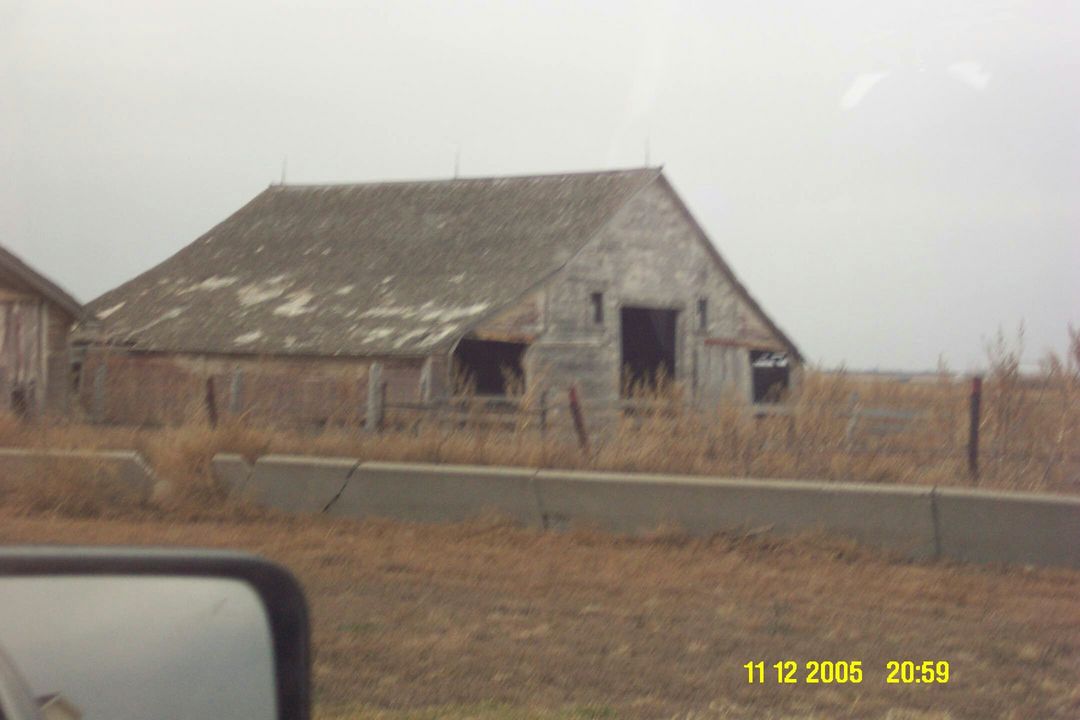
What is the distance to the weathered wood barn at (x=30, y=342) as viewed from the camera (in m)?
21.1

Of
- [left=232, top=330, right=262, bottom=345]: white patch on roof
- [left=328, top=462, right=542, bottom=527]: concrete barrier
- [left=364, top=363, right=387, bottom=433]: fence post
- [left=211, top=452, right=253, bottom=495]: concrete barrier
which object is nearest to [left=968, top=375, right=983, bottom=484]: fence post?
[left=328, top=462, right=542, bottom=527]: concrete barrier

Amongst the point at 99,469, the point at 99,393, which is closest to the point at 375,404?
the point at 99,469

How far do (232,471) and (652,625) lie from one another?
588cm

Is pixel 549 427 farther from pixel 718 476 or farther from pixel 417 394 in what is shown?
pixel 417 394

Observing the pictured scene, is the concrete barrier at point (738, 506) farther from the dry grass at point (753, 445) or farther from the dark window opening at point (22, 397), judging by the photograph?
the dark window opening at point (22, 397)

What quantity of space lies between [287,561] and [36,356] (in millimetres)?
14600

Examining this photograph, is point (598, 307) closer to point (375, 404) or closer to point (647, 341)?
point (647, 341)

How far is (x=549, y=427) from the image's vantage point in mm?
13227

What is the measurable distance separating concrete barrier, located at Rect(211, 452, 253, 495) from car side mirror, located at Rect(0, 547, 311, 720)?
914cm

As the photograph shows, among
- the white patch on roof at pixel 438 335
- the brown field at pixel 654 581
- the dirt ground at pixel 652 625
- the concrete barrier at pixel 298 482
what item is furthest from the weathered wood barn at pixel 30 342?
the dirt ground at pixel 652 625

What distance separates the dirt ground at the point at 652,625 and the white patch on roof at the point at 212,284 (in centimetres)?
2020

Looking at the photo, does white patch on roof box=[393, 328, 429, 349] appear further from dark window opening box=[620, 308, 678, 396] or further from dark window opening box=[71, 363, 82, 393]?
dark window opening box=[620, 308, 678, 396]

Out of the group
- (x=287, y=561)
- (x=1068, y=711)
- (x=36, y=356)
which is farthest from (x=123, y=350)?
(x=1068, y=711)

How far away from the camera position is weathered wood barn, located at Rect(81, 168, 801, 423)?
24.0 m
